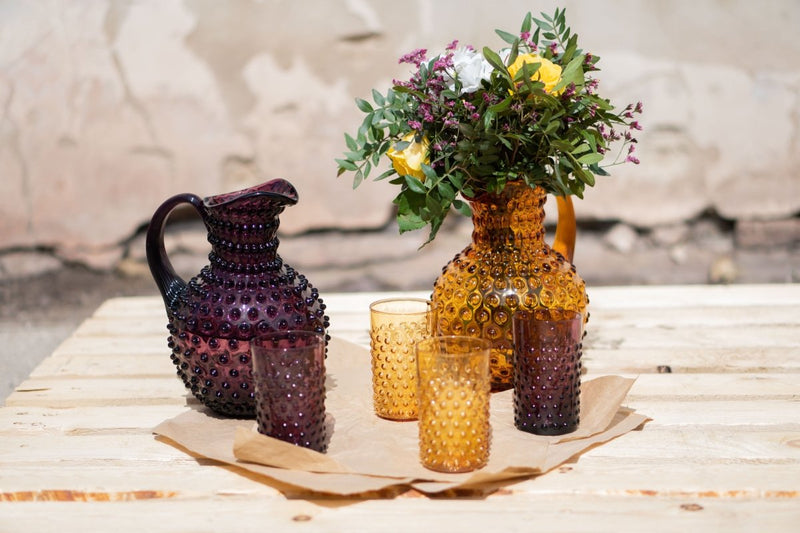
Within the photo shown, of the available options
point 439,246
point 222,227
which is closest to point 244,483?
point 222,227

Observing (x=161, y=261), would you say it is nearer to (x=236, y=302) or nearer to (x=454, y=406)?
(x=236, y=302)

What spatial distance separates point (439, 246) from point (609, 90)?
671 mm

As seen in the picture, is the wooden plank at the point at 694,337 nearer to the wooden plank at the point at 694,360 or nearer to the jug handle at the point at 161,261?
the wooden plank at the point at 694,360

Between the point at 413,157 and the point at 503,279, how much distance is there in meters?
0.17

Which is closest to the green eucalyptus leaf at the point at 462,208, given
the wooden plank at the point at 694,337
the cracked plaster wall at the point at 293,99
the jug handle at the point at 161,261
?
the jug handle at the point at 161,261

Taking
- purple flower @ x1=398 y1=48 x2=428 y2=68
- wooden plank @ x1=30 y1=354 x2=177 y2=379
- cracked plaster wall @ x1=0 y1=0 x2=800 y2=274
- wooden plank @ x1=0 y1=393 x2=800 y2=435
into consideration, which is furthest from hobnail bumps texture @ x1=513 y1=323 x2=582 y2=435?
cracked plaster wall @ x1=0 y1=0 x2=800 y2=274

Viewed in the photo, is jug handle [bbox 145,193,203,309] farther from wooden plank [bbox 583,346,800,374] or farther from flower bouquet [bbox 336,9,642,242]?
wooden plank [bbox 583,346,800,374]

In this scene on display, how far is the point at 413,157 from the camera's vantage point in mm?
936

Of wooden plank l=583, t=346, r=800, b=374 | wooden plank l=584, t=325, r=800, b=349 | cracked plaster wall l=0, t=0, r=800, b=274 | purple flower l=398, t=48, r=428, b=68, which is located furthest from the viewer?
cracked plaster wall l=0, t=0, r=800, b=274

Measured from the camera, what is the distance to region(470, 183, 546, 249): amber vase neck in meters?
0.99

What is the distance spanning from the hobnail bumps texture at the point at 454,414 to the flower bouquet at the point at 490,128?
19 centimetres

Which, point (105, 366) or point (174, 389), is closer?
point (174, 389)

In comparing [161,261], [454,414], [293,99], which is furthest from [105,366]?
[293,99]

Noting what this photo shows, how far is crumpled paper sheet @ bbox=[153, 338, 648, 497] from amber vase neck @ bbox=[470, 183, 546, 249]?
0.17 metres
